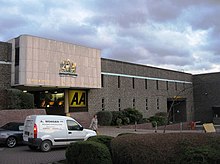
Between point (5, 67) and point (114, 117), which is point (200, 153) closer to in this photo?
point (5, 67)

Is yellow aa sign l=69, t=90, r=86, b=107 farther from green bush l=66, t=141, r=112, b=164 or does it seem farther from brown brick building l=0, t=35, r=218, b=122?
green bush l=66, t=141, r=112, b=164

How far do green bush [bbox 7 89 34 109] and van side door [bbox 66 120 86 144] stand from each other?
11681mm

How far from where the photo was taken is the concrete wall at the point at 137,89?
125ft

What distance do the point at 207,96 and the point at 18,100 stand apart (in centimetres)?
3984

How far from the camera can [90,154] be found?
30.6 feet

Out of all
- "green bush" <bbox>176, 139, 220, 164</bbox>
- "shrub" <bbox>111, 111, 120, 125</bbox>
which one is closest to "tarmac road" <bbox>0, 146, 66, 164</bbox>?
"green bush" <bbox>176, 139, 220, 164</bbox>

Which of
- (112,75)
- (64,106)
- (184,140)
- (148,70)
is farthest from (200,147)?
(148,70)

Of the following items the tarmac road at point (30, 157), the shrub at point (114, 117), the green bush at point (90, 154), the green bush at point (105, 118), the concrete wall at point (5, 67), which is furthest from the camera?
the shrub at point (114, 117)

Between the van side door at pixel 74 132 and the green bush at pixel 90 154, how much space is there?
21.7 feet

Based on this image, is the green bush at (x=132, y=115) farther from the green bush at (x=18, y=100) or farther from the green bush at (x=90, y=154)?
the green bush at (x=90, y=154)

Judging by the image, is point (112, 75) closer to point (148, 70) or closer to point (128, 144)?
point (148, 70)

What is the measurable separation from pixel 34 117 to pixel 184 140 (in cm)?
978

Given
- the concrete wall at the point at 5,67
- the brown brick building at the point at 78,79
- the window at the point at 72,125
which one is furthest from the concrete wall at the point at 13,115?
the window at the point at 72,125

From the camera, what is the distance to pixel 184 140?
7805 millimetres
